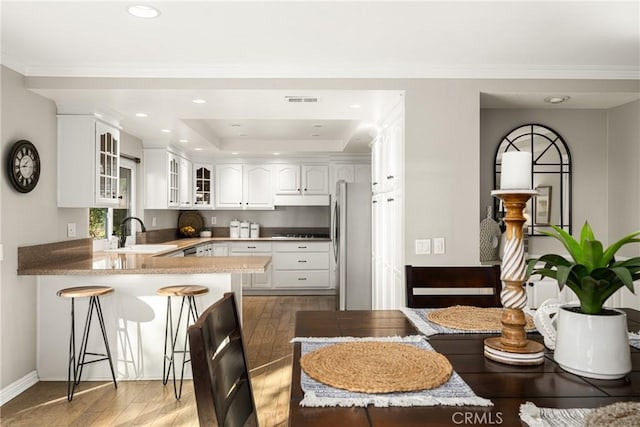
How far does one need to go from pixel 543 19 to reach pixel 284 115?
7.71 feet

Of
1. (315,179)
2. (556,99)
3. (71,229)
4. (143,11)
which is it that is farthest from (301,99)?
(315,179)

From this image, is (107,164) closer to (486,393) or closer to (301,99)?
(301,99)

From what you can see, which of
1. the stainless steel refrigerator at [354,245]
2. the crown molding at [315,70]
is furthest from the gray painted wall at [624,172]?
the stainless steel refrigerator at [354,245]

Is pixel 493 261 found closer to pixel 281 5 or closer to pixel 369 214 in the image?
pixel 369 214

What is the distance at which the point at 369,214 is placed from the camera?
18.1 ft

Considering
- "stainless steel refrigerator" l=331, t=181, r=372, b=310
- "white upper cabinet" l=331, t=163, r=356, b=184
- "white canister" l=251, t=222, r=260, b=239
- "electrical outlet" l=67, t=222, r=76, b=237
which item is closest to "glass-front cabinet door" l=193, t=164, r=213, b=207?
"white canister" l=251, t=222, r=260, b=239

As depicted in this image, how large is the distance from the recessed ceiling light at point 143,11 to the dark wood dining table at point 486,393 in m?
1.92

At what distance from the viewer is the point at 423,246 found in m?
3.42

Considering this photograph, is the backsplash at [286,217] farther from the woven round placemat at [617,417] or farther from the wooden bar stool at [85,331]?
the woven round placemat at [617,417]

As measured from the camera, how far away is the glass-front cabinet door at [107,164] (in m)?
3.93

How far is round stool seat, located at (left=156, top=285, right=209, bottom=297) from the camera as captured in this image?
3.31m

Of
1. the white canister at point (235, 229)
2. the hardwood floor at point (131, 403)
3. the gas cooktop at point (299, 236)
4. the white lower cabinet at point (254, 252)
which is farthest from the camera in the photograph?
the white canister at point (235, 229)

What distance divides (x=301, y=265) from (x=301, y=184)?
129 cm

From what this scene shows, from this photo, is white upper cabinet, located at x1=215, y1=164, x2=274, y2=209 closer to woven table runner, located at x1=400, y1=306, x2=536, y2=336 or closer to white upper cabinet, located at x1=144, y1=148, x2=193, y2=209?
white upper cabinet, located at x1=144, y1=148, x2=193, y2=209
